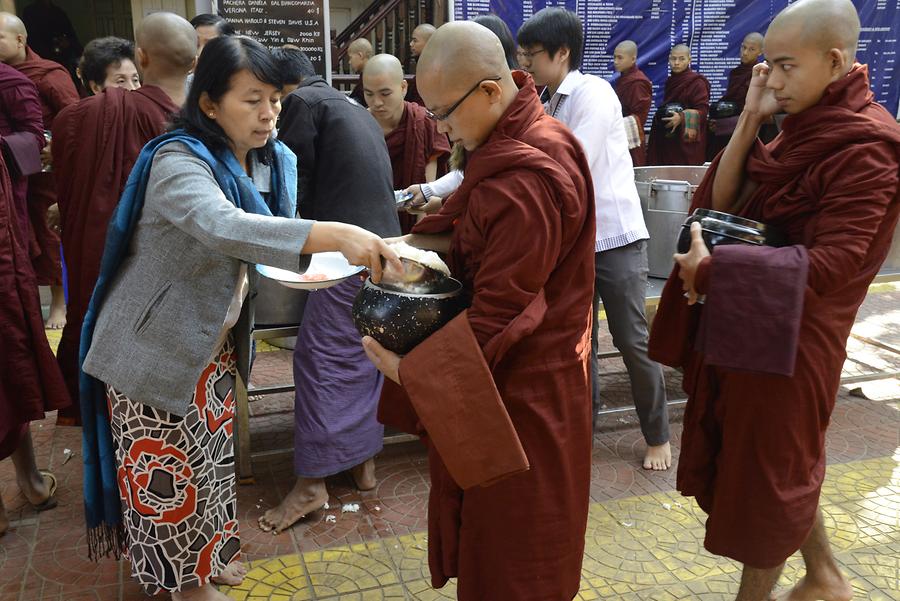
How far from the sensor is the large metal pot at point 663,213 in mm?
3732

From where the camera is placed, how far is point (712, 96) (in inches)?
304

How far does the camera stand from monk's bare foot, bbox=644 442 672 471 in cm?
343

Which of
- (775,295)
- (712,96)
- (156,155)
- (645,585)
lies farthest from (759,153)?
(712,96)

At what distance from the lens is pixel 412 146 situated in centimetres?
408

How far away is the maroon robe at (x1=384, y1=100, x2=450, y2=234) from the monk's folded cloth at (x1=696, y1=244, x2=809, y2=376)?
95.2 inches

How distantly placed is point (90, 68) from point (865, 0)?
750cm

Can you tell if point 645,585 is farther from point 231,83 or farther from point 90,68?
point 90,68

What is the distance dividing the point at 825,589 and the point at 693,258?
122cm

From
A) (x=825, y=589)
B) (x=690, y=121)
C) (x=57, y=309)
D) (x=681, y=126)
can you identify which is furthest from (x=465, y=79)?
(x=681, y=126)

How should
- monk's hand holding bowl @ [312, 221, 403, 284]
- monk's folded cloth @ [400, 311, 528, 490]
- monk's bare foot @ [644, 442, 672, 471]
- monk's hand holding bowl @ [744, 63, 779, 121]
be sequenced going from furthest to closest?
monk's bare foot @ [644, 442, 672, 471] < monk's hand holding bowl @ [744, 63, 779, 121] < monk's hand holding bowl @ [312, 221, 403, 284] < monk's folded cloth @ [400, 311, 528, 490]

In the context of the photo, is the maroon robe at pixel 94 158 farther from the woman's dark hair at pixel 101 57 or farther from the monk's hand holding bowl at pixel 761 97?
the monk's hand holding bowl at pixel 761 97

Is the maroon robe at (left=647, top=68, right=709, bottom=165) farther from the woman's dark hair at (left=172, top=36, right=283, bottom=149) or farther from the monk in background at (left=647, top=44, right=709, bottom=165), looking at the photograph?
the woman's dark hair at (left=172, top=36, right=283, bottom=149)

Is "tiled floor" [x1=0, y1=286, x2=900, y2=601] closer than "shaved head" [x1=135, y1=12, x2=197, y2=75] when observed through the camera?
Yes

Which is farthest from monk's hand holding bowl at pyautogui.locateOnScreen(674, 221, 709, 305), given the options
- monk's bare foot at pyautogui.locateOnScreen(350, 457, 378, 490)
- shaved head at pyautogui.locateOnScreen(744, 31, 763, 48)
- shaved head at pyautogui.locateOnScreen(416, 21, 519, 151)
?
shaved head at pyautogui.locateOnScreen(744, 31, 763, 48)
